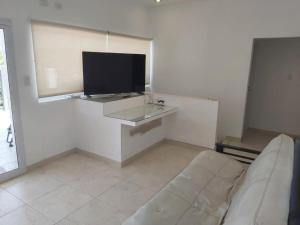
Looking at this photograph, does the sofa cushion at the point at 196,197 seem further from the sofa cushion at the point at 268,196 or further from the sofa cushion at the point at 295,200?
the sofa cushion at the point at 295,200

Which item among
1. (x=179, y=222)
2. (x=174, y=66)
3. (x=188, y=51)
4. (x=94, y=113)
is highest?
(x=188, y=51)

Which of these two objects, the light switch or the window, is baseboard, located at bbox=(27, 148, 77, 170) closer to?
the window

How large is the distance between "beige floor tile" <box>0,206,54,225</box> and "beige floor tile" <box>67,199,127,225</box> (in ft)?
0.78

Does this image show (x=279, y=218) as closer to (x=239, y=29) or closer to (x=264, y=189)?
(x=264, y=189)

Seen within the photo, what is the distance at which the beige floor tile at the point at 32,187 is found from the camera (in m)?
2.45

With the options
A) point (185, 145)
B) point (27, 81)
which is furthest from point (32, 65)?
point (185, 145)

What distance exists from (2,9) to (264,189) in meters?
3.05

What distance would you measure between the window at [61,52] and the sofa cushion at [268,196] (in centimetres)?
281

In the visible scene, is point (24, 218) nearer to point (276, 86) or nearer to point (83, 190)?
point (83, 190)

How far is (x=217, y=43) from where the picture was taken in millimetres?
4145

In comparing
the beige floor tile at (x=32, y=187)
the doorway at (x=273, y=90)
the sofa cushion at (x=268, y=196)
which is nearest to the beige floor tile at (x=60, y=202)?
the beige floor tile at (x=32, y=187)

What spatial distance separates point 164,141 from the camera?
162 inches

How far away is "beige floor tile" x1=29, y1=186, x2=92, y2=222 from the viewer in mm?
2182

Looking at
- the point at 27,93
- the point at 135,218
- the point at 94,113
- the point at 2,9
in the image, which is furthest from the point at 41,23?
the point at 135,218
